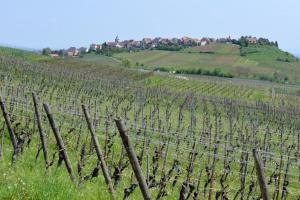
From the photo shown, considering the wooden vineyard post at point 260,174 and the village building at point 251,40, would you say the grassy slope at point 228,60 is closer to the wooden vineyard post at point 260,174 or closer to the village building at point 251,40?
the village building at point 251,40

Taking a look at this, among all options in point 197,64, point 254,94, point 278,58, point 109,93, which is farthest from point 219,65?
point 109,93

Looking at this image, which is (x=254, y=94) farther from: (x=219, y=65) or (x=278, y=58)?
(x=278, y=58)

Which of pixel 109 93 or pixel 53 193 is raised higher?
pixel 53 193

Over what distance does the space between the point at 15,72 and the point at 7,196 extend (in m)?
45.0

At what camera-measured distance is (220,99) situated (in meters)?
56.8

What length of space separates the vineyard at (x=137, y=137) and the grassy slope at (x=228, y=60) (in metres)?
37.3

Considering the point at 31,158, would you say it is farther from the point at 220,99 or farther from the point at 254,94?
the point at 254,94

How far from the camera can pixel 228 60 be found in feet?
445

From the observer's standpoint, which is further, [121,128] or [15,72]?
[15,72]

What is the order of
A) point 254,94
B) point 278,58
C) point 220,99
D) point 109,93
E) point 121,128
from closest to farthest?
point 121,128
point 109,93
point 220,99
point 254,94
point 278,58

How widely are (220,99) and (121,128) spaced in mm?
51096

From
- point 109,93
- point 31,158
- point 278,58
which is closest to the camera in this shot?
point 31,158

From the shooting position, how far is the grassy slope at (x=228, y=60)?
124 metres

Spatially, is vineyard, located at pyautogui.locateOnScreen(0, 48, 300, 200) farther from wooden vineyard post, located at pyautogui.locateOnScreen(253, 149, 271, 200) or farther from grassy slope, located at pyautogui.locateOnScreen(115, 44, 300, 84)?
grassy slope, located at pyautogui.locateOnScreen(115, 44, 300, 84)
